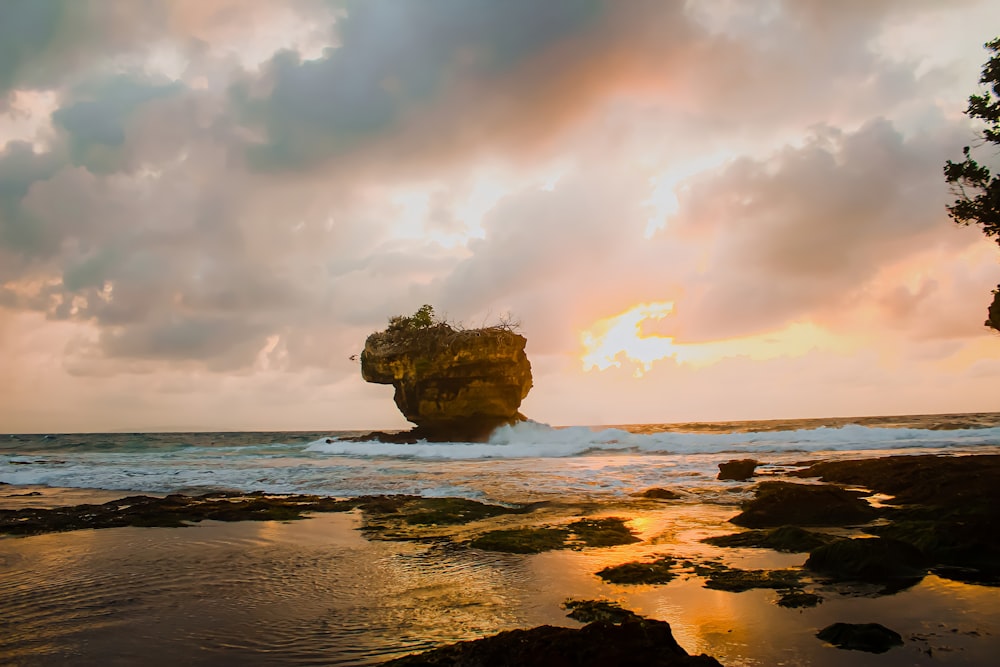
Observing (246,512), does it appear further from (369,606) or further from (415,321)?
(415,321)

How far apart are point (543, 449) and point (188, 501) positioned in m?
22.9

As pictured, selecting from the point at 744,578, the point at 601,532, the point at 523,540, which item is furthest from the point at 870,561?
the point at 523,540

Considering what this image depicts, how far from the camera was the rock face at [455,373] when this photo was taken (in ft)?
120

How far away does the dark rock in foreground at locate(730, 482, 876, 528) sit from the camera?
30.4 feet

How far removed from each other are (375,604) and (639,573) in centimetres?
281

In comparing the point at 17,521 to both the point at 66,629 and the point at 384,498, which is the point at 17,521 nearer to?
the point at 384,498

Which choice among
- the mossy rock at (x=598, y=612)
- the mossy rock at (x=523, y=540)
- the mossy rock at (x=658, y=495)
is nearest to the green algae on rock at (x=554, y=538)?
the mossy rock at (x=523, y=540)

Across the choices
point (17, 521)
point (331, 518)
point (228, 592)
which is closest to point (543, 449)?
point (331, 518)

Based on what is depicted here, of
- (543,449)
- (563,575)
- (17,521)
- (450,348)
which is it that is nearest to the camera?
(563,575)

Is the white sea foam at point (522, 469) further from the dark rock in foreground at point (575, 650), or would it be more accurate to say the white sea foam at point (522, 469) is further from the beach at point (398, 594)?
the dark rock in foreground at point (575, 650)

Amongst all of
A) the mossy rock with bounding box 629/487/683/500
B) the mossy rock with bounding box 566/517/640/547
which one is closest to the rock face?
the mossy rock with bounding box 629/487/683/500

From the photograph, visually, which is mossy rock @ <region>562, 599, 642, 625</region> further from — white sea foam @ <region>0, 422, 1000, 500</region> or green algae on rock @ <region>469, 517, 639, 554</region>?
white sea foam @ <region>0, 422, 1000, 500</region>

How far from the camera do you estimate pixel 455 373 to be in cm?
3688

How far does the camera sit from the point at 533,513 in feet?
36.4
